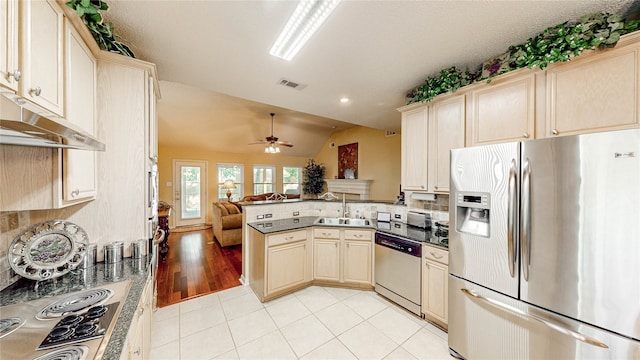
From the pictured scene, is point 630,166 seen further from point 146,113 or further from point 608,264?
point 146,113

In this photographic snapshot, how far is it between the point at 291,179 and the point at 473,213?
722 cm

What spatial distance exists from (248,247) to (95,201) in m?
1.77

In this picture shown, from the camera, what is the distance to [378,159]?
590cm

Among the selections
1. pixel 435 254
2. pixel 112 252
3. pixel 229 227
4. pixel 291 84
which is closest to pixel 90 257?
pixel 112 252

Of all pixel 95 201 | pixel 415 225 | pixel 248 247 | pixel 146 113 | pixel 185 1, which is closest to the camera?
pixel 185 1

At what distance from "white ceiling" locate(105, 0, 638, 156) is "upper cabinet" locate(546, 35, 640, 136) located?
1.10 ft

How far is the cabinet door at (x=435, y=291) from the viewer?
206 centimetres

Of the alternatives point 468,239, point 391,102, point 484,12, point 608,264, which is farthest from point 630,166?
point 391,102

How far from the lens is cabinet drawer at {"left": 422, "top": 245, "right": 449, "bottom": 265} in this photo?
80.5 inches

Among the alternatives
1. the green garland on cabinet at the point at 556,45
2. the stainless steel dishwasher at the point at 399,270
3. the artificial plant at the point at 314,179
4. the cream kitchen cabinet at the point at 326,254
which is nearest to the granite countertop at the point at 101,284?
the cream kitchen cabinet at the point at 326,254

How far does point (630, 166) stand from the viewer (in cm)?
113

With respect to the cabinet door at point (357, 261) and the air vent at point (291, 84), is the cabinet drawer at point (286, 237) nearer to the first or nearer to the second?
the cabinet door at point (357, 261)

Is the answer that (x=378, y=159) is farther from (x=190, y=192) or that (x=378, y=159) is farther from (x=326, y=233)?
(x=190, y=192)

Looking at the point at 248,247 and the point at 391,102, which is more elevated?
the point at 391,102
